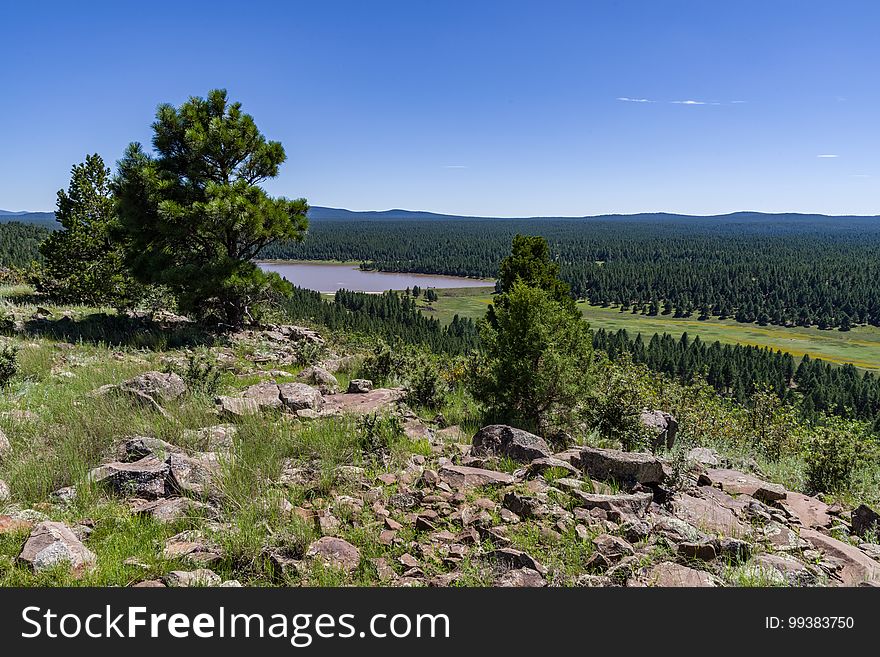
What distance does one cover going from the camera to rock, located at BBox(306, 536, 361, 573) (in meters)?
4.30

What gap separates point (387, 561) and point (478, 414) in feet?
20.0

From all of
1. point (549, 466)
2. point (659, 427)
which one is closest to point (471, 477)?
point (549, 466)

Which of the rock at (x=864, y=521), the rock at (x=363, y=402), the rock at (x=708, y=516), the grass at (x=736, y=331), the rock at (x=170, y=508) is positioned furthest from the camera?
the grass at (x=736, y=331)

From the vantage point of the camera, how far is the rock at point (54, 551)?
397cm

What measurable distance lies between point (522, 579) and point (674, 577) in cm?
132

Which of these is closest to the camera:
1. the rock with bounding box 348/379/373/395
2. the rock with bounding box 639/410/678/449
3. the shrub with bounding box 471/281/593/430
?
the rock with bounding box 639/410/678/449

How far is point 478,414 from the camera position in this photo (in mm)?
10312

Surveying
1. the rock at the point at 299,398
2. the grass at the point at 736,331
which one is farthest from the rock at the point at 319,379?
the grass at the point at 736,331

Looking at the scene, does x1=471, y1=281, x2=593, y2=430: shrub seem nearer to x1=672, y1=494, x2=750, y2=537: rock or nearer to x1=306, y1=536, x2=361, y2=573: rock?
x1=672, y1=494, x2=750, y2=537: rock

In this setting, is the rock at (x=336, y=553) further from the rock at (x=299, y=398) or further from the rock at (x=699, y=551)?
the rock at (x=299, y=398)

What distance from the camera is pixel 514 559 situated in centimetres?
433

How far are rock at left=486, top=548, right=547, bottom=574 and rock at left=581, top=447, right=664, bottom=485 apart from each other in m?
2.41

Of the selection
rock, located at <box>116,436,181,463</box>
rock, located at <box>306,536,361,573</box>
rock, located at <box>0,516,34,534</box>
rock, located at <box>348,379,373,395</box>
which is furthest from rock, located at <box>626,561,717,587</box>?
rock, located at <box>348,379,373,395</box>

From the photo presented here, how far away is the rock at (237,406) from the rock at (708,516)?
6.30m
